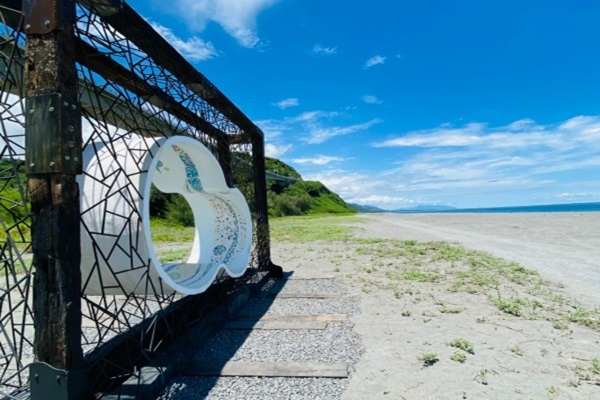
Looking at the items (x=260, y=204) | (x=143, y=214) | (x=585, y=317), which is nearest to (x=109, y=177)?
(x=143, y=214)

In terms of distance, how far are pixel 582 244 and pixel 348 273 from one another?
562 inches

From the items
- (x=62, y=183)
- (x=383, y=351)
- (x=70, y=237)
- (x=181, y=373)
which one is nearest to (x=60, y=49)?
(x=62, y=183)

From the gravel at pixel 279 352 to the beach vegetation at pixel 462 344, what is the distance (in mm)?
1356

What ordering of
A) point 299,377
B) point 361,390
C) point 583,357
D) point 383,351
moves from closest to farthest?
point 361,390
point 299,377
point 583,357
point 383,351

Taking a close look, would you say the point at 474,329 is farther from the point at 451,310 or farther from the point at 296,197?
the point at 296,197

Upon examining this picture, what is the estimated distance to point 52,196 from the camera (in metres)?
2.61

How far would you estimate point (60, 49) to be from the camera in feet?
8.70

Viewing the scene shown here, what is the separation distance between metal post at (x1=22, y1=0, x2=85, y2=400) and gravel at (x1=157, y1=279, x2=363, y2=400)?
1614 millimetres

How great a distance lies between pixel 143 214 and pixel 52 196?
3.32ft

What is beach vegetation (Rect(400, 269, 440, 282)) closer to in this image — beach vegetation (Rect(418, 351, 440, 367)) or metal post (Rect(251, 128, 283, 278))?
metal post (Rect(251, 128, 283, 278))

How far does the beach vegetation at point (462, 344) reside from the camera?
482 centimetres

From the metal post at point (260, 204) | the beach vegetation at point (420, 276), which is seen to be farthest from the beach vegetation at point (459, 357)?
the metal post at point (260, 204)

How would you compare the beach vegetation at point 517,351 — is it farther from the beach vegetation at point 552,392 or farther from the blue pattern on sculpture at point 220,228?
the blue pattern on sculpture at point 220,228

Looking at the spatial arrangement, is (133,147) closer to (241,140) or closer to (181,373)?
(181,373)
